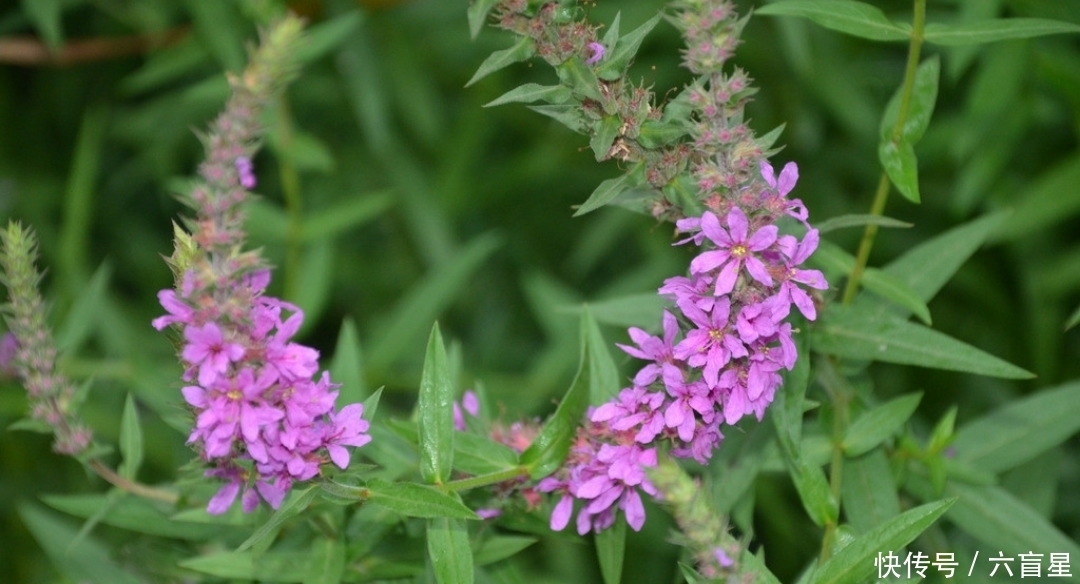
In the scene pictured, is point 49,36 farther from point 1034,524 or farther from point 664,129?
point 1034,524

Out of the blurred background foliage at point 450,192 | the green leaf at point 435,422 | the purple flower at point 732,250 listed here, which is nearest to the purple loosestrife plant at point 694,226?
the purple flower at point 732,250

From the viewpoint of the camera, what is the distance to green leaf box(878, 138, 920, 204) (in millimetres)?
2227

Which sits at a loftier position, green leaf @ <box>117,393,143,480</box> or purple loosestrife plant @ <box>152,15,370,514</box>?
purple loosestrife plant @ <box>152,15,370,514</box>

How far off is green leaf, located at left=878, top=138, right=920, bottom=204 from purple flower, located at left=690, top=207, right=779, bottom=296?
→ 0.49 meters

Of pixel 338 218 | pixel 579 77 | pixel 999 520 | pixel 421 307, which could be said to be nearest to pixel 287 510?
pixel 579 77

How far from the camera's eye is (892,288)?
7.60ft

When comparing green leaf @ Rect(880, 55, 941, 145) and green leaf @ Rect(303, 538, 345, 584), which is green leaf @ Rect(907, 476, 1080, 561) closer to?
green leaf @ Rect(880, 55, 941, 145)

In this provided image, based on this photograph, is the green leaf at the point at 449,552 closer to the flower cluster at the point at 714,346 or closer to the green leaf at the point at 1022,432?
the flower cluster at the point at 714,346

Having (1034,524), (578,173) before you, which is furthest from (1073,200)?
(578,173)

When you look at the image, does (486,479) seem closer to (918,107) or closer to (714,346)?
(714,346)

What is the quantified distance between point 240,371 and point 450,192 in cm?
279

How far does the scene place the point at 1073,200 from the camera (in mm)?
3543

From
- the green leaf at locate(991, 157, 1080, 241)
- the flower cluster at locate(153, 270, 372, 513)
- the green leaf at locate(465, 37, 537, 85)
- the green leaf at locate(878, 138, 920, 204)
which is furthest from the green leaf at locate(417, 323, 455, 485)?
the green leaf at locate(991, 157, 1080, 241)

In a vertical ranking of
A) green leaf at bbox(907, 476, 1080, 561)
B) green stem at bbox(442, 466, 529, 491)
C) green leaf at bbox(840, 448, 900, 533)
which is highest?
green stem at bbox(442, 466, 529, 491)
